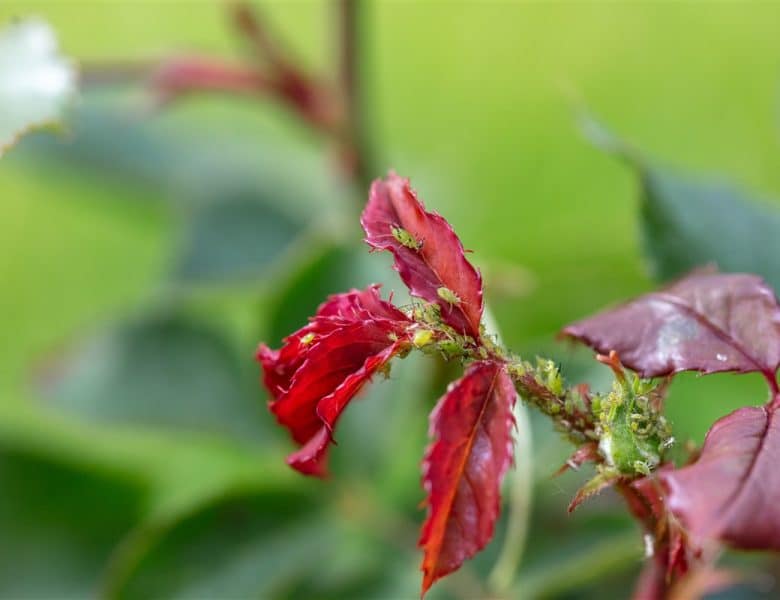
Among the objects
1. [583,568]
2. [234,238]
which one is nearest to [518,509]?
[583,568]

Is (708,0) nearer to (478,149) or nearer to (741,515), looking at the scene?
(478,149)

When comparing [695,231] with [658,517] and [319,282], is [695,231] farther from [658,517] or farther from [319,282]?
[319,282]

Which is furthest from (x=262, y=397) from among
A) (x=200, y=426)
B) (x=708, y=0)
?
(x=708, y=0)

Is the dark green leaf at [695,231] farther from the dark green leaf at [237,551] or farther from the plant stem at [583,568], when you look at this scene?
the dark green leaf at [237,551]

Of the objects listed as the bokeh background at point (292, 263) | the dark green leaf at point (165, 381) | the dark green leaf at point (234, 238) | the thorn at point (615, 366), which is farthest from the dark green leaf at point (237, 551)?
the thorn at point (615, 366)

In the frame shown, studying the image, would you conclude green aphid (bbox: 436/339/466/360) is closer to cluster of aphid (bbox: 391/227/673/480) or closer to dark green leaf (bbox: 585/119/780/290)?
cluster of aphid (bbox: 391/227/673/480)

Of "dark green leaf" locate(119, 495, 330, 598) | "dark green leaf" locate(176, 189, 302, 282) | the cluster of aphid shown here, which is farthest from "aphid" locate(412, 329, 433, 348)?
"dark green leaf" locate(176, 189, 302, 282)
